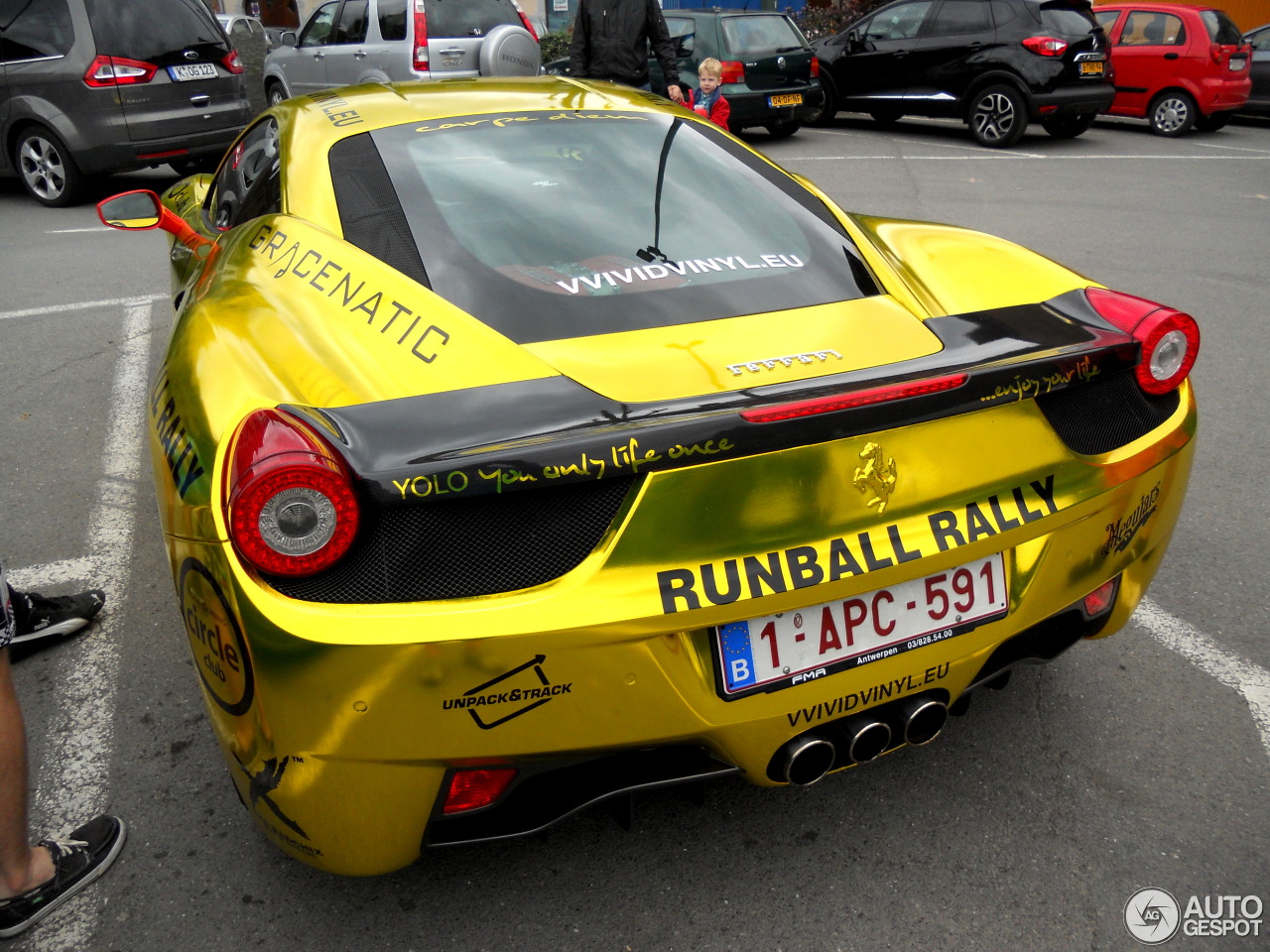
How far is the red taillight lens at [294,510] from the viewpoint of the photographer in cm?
156

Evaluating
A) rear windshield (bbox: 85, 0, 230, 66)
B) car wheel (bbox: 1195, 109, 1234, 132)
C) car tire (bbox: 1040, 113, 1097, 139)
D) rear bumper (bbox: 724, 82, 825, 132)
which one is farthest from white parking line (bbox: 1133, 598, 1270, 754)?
car wheel (bbox: 1195, 109, 1234, 132)

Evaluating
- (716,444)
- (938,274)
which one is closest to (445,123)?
(938,274)

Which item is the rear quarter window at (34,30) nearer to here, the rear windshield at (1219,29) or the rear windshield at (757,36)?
the rear windshield at (757,36)

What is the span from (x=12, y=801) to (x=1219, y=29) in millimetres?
15202

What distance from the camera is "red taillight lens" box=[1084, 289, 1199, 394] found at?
2.12 meters

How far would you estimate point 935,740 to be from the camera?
2.43 m

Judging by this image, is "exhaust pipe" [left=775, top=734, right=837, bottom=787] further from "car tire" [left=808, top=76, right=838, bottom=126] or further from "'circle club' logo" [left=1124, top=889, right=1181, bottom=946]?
"car tire" [left=808, top=76, right=838, bottom=126]

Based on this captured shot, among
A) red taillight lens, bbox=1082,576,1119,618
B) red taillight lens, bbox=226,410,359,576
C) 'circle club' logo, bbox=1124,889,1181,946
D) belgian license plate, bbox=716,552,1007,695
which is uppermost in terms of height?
red taillight lens, bbox=226,410,359,576

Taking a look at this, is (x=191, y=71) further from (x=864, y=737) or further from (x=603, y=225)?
(x=864, y=737)

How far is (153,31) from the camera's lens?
29.1 ft

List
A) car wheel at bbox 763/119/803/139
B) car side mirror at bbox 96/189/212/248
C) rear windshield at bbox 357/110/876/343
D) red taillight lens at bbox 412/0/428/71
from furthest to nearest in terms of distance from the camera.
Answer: car wheel at bbox 763/119/803/139 < red taillight lens at bbox 412/0/428/71 < car side mirror at bbox 96/189/212/248 < rear windshield at bbox 357/110/876/343

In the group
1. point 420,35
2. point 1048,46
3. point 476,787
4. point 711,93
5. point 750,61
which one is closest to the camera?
point 476,787

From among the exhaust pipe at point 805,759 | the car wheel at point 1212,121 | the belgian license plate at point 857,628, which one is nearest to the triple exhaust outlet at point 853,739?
the exhaust pipe at point 805,759

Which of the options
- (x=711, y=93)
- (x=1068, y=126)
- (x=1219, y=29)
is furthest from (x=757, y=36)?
(x=1219, y=29)
